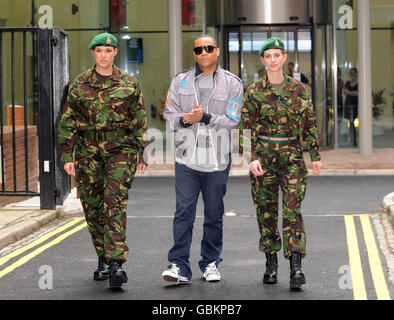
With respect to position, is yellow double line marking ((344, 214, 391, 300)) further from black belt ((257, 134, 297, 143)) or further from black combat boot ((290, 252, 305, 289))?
black belt ((257, 134, 297, 143))

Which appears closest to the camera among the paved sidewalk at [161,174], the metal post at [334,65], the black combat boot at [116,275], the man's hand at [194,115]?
the man's hand at [194,115]

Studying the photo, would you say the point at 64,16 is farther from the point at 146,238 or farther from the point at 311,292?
the point at 311,292

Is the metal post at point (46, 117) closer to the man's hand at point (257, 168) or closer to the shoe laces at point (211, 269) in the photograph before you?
the shoe laces at point (211, 269)

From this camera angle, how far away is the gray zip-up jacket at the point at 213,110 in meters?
7.16

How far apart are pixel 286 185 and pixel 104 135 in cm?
146

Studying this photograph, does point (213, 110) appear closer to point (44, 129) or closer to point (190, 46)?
point (44, 129)

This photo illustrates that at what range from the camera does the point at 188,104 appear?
23.6 feet

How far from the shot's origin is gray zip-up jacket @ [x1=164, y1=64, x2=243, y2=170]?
7160mm

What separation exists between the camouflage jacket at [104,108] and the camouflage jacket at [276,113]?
2.74 feet

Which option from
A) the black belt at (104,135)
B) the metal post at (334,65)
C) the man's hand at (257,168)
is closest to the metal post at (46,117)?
the black belt at (104,135)

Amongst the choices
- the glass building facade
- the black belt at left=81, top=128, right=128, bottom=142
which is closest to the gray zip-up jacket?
the black belt at left=81, top=128, right=128, bottom=142

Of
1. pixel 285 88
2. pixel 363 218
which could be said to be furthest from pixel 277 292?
pixel 363 218
